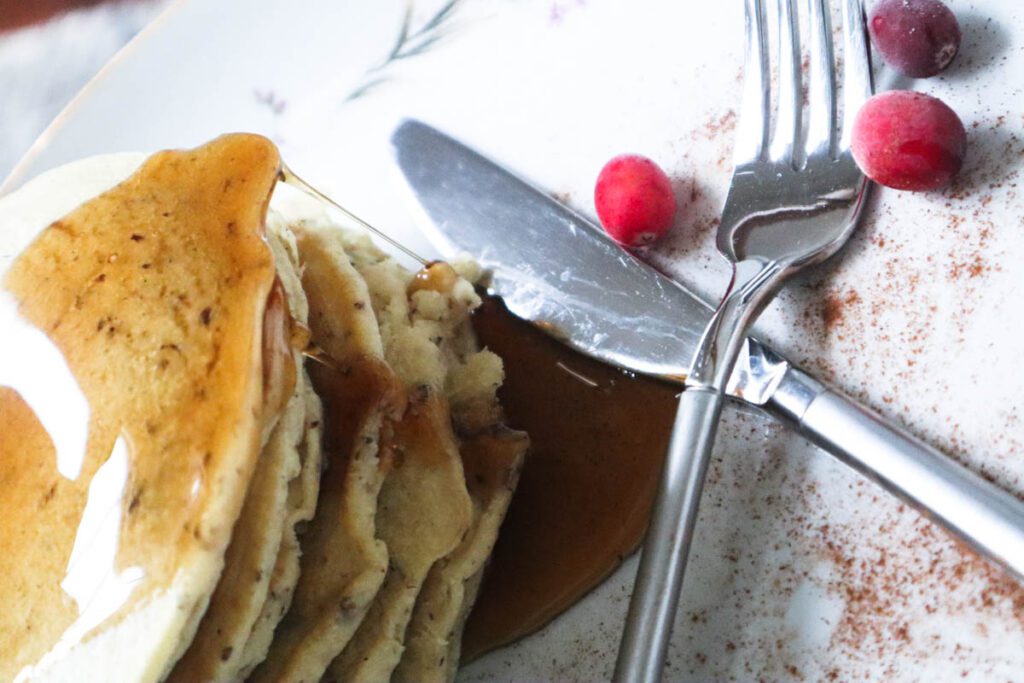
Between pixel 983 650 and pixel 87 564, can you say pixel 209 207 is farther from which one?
pixel 983 650

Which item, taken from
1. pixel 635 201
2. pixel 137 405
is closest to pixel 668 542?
pixel 635 201

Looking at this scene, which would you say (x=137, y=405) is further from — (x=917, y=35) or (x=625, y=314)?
(x=917, y=35)

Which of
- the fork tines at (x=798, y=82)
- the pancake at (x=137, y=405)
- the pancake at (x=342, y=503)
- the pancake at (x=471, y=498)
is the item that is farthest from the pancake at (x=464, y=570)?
the fork tines at (x=798, y=82)

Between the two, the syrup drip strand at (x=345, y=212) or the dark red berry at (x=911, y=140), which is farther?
the syrup drip strand at (x=345, y=212)

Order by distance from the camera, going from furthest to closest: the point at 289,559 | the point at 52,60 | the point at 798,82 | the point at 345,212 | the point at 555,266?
the point at 52,60 → the point at 345,212 → the point at 555,266 → the point at 798,82 → the point at 289,559

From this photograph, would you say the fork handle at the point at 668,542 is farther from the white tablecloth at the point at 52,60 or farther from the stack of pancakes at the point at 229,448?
the white tablecloth at the point at 52,60

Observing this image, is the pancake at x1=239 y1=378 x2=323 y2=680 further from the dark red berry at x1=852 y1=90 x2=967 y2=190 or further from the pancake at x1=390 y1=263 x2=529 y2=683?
the dark red berry at x1=852 y1=90 x2=967 y2=190
